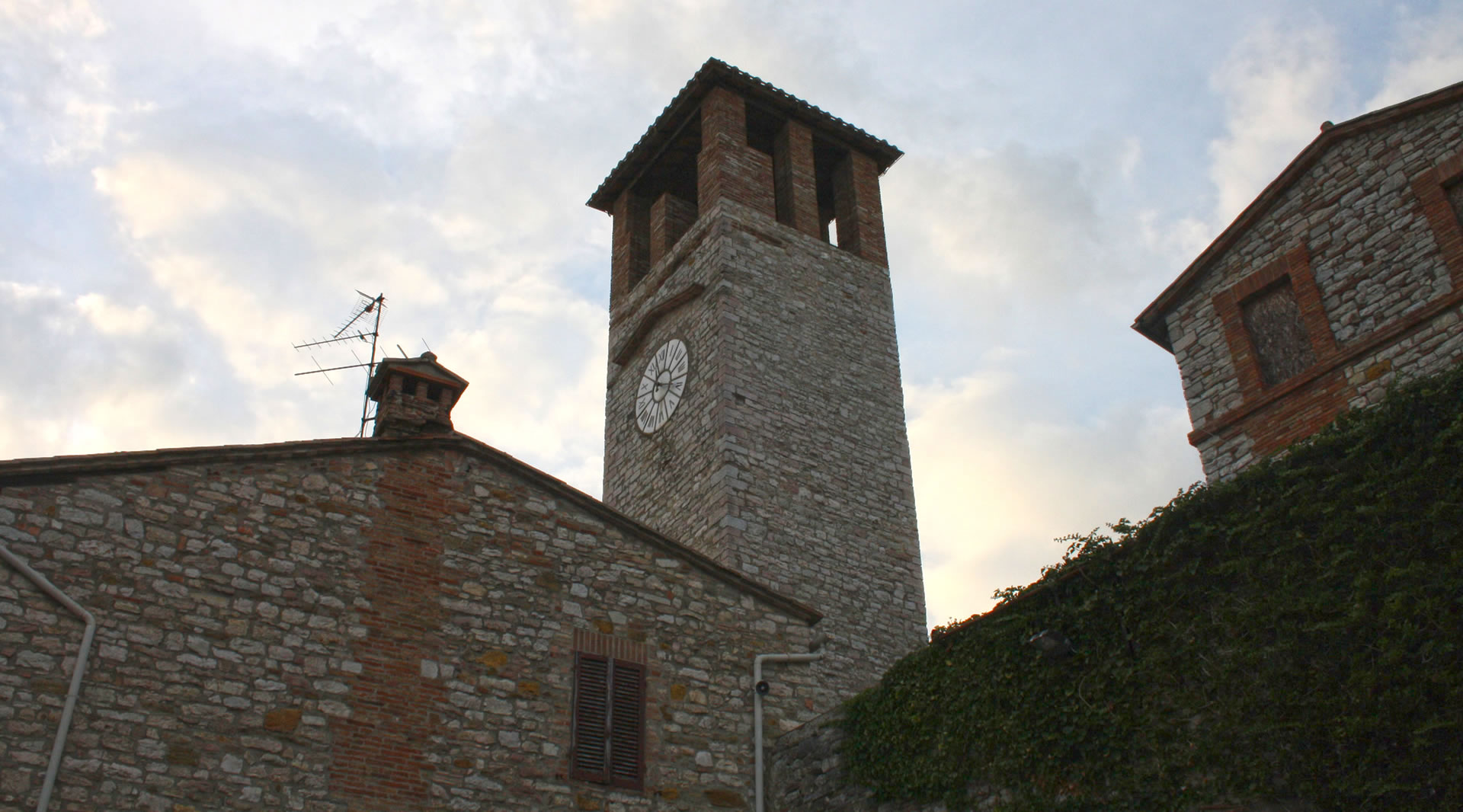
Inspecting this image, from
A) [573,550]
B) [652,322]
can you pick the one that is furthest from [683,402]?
[573,550]

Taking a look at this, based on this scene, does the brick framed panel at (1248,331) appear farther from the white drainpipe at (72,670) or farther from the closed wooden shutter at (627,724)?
the white drainpipe at (72,670)

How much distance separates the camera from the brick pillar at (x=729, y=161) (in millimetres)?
19375

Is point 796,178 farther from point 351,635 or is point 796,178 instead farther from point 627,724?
point 351,635

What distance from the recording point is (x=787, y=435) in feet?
55.6

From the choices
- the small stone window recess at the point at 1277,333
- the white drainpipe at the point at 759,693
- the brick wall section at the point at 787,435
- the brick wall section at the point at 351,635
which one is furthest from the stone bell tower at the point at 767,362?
the small stone window recess at the point at 1277,333

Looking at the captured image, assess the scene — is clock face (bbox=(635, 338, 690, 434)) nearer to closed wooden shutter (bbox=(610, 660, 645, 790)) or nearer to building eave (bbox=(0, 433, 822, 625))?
building eave (bbox=(0, 433, 822, 625))

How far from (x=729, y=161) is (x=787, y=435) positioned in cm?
509

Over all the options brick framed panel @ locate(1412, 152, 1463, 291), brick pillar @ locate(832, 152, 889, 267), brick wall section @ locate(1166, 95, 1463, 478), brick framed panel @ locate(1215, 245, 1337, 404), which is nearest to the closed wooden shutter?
brick wall section @ locate(1166, 95, 1463, 478)

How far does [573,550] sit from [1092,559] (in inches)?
178

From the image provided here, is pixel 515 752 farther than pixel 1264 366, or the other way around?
pixel 1264 366

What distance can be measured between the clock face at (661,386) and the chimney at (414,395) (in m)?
6.43

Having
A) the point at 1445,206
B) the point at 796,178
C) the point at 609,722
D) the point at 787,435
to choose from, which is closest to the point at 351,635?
the point at 609,722

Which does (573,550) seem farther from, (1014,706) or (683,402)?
(683,402)

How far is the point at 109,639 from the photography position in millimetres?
8648
